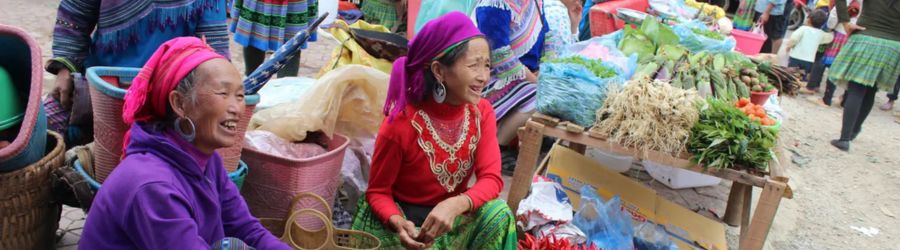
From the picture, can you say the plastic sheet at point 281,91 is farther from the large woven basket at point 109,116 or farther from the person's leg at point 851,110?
the person's leg at point 851,110

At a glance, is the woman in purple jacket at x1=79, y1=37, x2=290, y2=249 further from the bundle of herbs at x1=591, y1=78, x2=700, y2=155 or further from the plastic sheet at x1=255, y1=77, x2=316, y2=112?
the bundle of herbs at x1=591, y1=78, x2=700, y2=155

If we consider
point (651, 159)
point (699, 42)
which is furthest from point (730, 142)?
point (699, 42)

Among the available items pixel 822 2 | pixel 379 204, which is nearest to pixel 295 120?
pixel 379 204

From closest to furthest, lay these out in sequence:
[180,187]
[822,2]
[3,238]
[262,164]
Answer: [180,187] → [3,238] → [262,164] → [822,2]

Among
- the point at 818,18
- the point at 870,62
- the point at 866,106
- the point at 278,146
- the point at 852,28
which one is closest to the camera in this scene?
the point at 278,146

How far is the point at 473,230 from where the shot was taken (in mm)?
2654

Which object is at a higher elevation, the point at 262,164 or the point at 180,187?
the point at 180,187

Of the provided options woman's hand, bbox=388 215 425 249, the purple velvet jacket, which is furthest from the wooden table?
the purple velvet jacket

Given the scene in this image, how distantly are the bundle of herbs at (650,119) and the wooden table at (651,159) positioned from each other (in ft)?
0.15

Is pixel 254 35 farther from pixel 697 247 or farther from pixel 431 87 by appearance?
pixel 697 247

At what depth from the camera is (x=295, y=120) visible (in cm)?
326

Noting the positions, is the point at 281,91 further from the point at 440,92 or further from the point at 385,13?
the point at 385,13

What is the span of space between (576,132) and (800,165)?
11.9 feet

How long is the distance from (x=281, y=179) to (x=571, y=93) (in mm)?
1466
